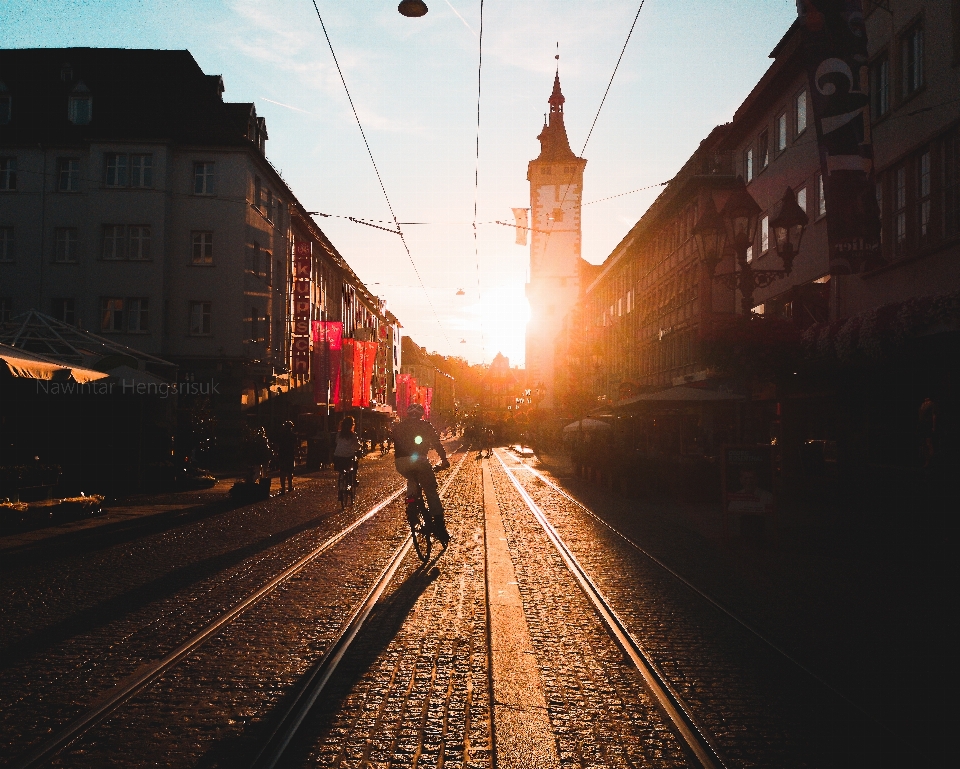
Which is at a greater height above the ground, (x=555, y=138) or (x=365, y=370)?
(x=555, y=138)

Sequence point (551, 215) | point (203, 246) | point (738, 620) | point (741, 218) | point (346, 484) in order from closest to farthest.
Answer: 1. point (738, 620)
2. point (741, 218)
3. point (346, 484)
4. point (203, 246)
5. point (551, 215)

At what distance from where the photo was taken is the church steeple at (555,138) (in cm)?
9856

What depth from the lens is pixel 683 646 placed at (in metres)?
7.10

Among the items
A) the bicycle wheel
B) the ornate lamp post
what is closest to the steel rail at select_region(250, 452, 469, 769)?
the bicycle wheel

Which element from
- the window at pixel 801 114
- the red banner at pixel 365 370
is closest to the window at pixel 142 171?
the red banner at pixel 365 370

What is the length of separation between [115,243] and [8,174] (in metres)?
5.32

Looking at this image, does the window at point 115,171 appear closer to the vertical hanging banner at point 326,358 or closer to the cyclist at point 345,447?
the vertical hanging banner at point 326,358

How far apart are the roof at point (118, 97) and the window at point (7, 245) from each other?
3.59 metres

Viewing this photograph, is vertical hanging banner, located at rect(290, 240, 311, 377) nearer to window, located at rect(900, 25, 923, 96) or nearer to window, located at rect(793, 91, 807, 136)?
window, located at rect(793, 91, 807, 136)

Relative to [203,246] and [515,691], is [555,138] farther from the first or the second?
[515,691]

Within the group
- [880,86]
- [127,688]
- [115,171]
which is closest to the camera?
[127,688]

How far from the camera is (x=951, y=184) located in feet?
60.3

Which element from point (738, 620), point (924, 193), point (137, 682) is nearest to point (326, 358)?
point (924, 193)

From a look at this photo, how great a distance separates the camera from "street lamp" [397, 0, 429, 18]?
19.5 m
